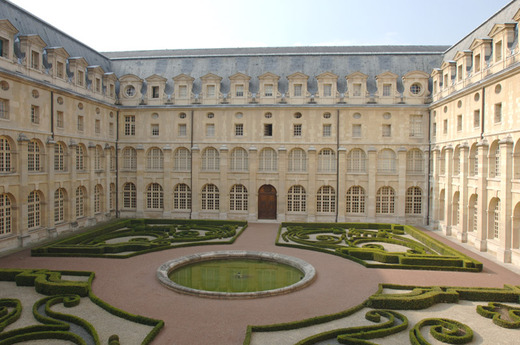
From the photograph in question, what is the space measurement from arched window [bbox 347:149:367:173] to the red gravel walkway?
15266mm

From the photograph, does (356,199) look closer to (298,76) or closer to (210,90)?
(298,76)

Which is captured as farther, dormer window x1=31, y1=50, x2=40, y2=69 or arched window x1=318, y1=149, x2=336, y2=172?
arched window x1=318, y1=149, x2=336, y2=172

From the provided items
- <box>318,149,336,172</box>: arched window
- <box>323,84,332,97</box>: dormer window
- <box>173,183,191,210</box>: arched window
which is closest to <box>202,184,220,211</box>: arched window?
<box>173,183,191,210</box>: arched window

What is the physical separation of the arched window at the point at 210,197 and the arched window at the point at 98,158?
11.0 meters

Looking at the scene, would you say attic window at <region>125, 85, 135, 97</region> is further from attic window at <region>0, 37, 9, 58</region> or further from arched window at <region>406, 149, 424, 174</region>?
arched window at <region>406, 149, 424, 174</region>

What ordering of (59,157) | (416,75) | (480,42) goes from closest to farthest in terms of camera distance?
(480,42), (59,157), (416,75)

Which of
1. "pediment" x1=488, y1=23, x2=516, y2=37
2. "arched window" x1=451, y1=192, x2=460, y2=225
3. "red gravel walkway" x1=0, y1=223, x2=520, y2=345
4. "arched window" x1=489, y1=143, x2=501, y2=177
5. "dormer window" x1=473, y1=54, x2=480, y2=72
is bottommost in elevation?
"red gravel walkway" x1=0, y1=223, x2=520, y2=345

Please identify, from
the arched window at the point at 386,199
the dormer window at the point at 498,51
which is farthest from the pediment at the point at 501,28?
the arched window at the point at 386,199

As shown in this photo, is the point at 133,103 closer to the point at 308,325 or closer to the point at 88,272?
the point at 88,272

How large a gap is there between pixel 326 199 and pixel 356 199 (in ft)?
10.3

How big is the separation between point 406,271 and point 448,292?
4730 mm

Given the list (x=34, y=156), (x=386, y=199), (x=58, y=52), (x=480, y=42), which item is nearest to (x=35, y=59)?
(x=58, y=52)

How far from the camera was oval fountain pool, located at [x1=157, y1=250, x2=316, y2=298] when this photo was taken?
1951 cm

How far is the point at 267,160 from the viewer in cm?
4162
